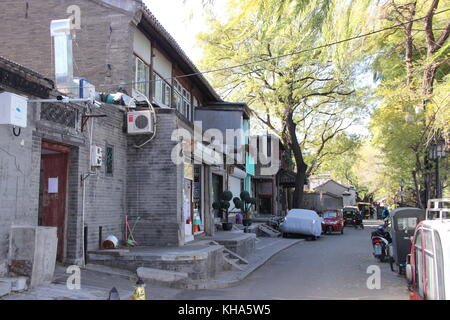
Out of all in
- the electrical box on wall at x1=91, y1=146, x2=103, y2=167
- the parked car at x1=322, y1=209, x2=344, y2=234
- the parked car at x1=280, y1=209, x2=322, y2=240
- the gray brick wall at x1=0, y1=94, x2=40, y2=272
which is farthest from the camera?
the parked car at x1=322, y1=209, x2=344, y2=234

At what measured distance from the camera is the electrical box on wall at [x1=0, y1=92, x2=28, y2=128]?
705 centimetres

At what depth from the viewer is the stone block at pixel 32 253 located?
23.2 ft

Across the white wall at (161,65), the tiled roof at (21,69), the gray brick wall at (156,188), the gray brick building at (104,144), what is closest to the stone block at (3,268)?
the gray brick building at (104,144)

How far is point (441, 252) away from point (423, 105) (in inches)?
340

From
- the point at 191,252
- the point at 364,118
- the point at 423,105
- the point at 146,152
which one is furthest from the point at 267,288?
the point at 364,118

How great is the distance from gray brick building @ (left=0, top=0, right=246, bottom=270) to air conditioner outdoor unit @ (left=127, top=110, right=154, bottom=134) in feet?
1.04

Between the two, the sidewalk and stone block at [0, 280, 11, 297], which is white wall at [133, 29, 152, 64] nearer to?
the sidewalk

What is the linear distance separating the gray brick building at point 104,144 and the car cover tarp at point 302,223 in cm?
860

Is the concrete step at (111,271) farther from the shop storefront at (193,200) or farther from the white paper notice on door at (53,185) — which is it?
the shop storefront at (193,200)

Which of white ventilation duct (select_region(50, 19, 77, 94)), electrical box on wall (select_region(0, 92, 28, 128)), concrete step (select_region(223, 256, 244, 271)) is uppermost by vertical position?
white ventilation duct (select_region(50, 19, 77, 94))

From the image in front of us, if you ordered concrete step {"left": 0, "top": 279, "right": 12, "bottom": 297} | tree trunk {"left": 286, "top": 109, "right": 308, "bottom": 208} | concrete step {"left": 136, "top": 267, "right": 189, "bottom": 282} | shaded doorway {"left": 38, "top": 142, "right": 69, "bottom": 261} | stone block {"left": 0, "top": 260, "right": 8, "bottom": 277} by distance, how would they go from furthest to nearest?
1. tree trunk {"left": 286, "top": 109, "right": 308, "bottom": 208}
2. shaded doorway {"left": 38, "top": 142, "right": 69, "bottom": 261}
3. concrete step {"left": 136, "top": 267, "right": 189, "bottom": 282}
4. stone block {"left": 0, "top": 260, "right": 8, "bottom": 277}
5. concrete step {"left": 0, "top": 279, "right": 12, "bottom": 297}

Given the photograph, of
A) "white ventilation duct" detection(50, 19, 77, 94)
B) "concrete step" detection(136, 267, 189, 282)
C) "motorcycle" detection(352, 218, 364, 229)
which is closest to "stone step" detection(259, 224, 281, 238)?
"motorcycle" detection(352, 218, 364, 229)

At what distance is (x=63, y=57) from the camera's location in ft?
29.3
